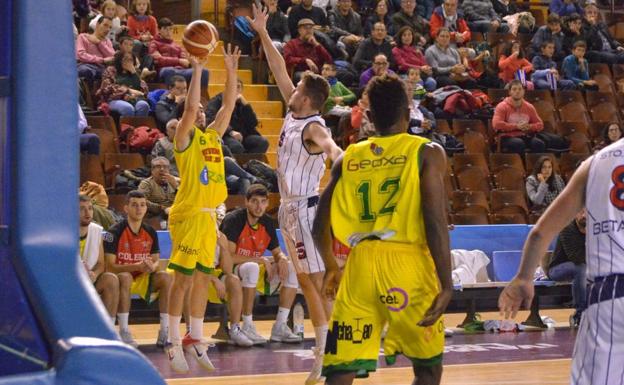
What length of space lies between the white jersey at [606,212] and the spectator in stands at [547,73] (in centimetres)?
1447

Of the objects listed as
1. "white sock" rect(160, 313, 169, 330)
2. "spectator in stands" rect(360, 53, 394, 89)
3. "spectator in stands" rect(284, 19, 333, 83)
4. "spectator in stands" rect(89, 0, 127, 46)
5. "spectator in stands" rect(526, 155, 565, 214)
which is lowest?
"white sock" rect(160, 313, 169, 330)

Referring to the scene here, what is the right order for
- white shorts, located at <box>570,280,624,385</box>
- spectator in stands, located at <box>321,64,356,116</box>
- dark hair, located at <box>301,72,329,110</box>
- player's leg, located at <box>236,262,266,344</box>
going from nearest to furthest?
1. white shorts, located at <box>570,280,624,385</box>
2. dark hair, located at <box>301,72,329,110</box>
3. player's leg, located at <box>236,262,266,344</box>
4. spectator in stands, located at <box>321,64,356,116</box>

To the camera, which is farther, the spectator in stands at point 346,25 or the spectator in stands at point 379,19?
the spectator in stands at point 379,19

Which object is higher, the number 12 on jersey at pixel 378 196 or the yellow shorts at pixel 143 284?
the number 12 on jersey at pixel 378 196

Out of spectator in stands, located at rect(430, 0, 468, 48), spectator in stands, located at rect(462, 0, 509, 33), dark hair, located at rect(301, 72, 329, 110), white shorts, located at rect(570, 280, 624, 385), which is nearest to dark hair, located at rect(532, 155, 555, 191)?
spectator in stands, located at rect(430, 0, 468, 48)

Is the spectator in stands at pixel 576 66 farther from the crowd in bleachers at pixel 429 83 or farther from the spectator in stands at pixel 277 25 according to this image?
the spectator in stands at pixel 277 25

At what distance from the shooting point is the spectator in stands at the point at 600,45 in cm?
1931

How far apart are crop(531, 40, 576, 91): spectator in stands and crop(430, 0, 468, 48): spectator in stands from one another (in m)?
1.19

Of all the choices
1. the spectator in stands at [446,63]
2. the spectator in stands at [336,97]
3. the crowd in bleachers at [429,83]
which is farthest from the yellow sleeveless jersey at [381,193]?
the spectator in stands at [446,63]

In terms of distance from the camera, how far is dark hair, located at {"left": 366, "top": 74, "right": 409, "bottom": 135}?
514 cm

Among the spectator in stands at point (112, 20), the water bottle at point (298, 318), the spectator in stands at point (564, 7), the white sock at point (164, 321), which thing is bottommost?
the water bottle at point (298, 318)

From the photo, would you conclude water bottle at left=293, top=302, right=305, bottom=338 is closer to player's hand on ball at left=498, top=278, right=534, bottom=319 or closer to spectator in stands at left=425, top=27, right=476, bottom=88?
spectator in stands at left=425, top=27, right=476, bottom=88

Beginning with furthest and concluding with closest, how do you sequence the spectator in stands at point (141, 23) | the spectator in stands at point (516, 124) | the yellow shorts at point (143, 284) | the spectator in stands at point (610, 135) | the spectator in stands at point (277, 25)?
the spectator in stands at point (277, 25) < the spectator in stands at point (516, 124) < the spectator in stands at point (610, 135) < the spectator in stands at point (141, 23) < the yellow shorts at point (143, 284)

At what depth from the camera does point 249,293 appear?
1059 cm
